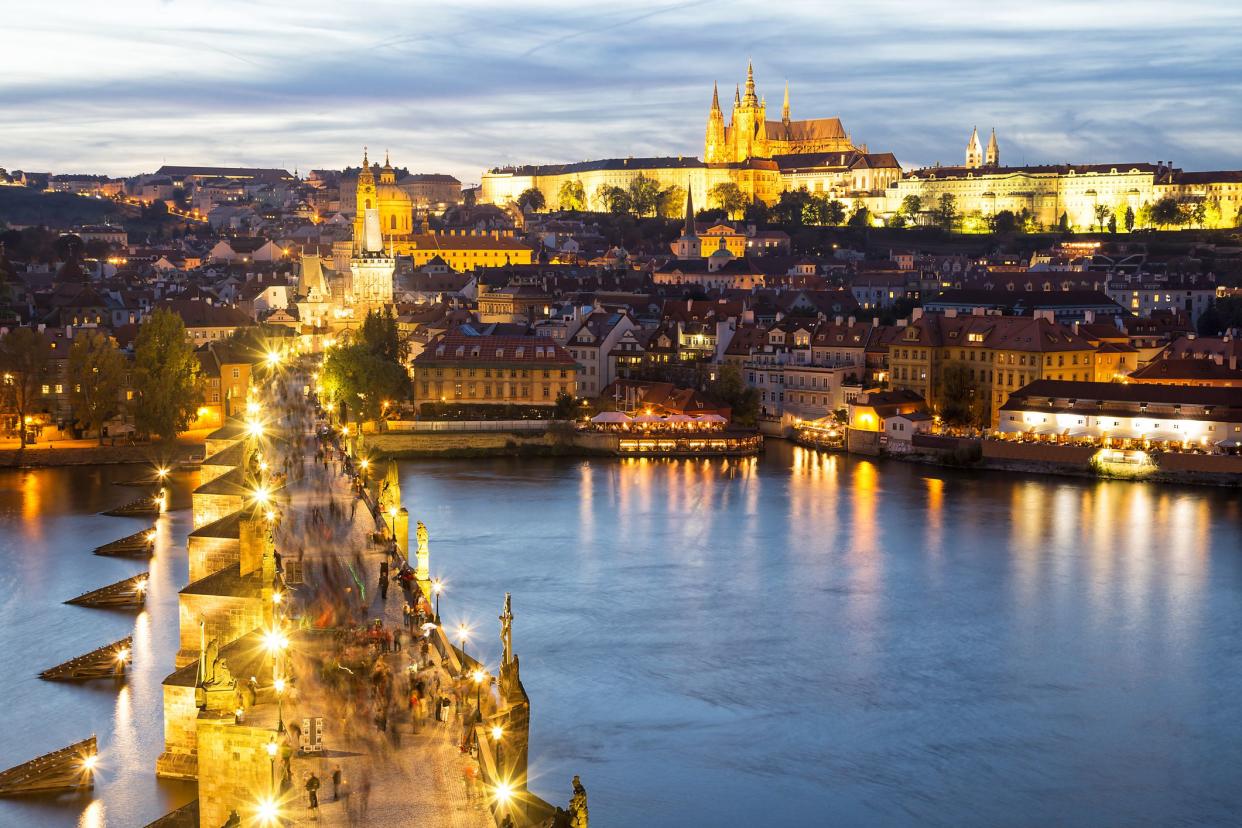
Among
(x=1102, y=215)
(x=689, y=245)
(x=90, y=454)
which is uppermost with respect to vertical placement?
(x=1102, y=215)

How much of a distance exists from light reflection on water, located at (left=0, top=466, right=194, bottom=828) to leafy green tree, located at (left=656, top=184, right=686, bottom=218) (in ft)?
172

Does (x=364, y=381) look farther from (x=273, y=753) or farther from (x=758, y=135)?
(x=758, y=135)

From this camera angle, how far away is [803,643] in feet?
44.8

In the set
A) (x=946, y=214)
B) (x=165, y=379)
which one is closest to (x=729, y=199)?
(x=946, y=214)

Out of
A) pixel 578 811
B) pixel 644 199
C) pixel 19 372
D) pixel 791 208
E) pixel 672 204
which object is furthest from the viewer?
pixel 672 204

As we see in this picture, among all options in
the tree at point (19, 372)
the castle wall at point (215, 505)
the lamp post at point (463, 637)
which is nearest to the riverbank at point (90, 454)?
the tree at point (19, 372)

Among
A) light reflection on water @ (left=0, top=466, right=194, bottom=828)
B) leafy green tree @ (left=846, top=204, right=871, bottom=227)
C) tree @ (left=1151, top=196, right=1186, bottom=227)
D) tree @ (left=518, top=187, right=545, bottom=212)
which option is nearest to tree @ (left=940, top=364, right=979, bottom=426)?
light reflection on water @ (left=0, top=466, right=194, bottom=828)

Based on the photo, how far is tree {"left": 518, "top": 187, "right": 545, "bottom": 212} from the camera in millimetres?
78375

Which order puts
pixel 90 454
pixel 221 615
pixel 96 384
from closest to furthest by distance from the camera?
pixel 221 615 → pixel 90 454 → pixel 96 384

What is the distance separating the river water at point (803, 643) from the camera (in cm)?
1027

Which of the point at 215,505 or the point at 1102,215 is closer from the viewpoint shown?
the point at 215,505

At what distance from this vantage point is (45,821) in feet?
30.9

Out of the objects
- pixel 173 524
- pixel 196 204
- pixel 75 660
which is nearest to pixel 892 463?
pixel 173 524

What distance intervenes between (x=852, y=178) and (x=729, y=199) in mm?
6545
